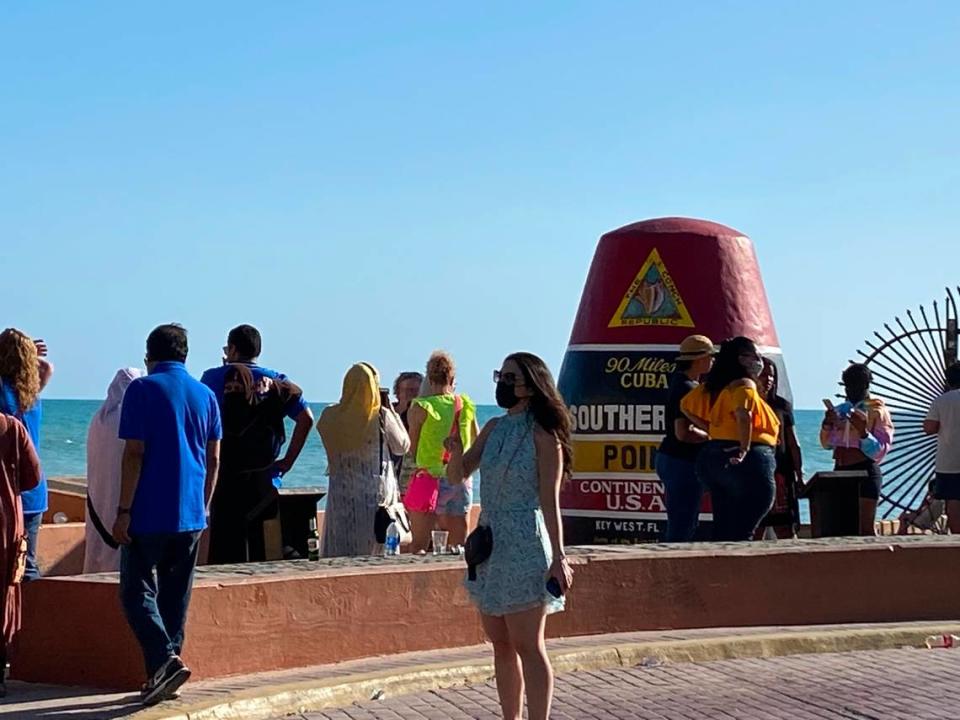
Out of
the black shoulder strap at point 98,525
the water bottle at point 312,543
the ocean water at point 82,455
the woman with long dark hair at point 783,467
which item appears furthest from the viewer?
the ocean water at point 82,455

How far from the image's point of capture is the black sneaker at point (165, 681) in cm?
788

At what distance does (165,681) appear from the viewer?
7883 mm

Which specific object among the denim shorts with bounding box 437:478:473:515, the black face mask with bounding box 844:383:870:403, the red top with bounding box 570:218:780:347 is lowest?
the denim shorts with bounding box 437:478:473:515

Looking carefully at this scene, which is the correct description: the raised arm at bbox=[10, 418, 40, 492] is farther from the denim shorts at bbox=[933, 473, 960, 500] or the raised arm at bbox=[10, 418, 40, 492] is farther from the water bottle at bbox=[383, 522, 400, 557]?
the denim shorts at bbox=[933, 473, 960, 500]

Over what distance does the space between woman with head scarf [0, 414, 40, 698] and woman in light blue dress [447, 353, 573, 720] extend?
7.45ft

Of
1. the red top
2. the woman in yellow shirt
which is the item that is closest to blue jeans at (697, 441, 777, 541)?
the woman in yellow shirt

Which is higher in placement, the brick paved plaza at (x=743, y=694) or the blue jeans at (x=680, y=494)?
the blue jeans at (x=680, y=494)

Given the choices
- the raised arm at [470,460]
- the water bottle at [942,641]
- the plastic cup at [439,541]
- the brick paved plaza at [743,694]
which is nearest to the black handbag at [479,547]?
the raised arm at [470,460]

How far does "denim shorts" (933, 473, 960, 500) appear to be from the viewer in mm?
13922

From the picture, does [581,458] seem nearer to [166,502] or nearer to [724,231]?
[724,231]

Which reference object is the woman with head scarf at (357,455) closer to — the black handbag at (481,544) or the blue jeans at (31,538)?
the blue jeans at (31,538)

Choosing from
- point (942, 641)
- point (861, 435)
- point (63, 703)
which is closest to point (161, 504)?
point (63, 703)

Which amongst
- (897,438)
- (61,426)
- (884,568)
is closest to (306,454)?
(61,426)

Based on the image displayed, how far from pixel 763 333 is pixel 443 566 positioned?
17.8 feet
